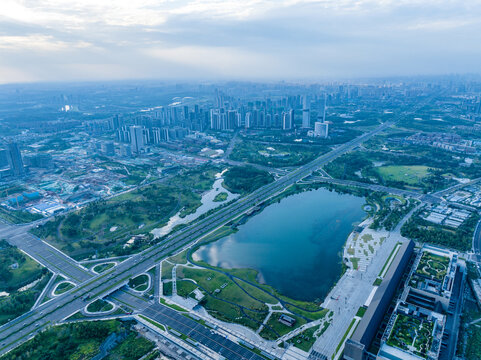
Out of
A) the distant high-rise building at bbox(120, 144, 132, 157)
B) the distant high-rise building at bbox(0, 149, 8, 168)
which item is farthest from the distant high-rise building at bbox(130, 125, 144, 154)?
the distant high-rise building at bbox(0, 149, 8, 168)

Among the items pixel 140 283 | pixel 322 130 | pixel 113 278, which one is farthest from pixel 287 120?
pixel 113 278

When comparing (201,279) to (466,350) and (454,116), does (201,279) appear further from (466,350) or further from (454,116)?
(454,116)

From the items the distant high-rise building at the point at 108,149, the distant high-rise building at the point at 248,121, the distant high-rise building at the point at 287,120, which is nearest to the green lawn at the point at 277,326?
the distant high-rise building at the point at 108,149

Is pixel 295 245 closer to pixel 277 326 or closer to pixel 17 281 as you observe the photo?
pixel 277 326

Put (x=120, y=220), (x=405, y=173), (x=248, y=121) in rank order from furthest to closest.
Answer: (x=248, y=121)
(x=405, y=173)
(x=120, y=220)

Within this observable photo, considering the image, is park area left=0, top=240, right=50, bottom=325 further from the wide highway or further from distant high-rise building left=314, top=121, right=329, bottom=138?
distant high-rise building left=314, top=121, right=329, bottom=138
